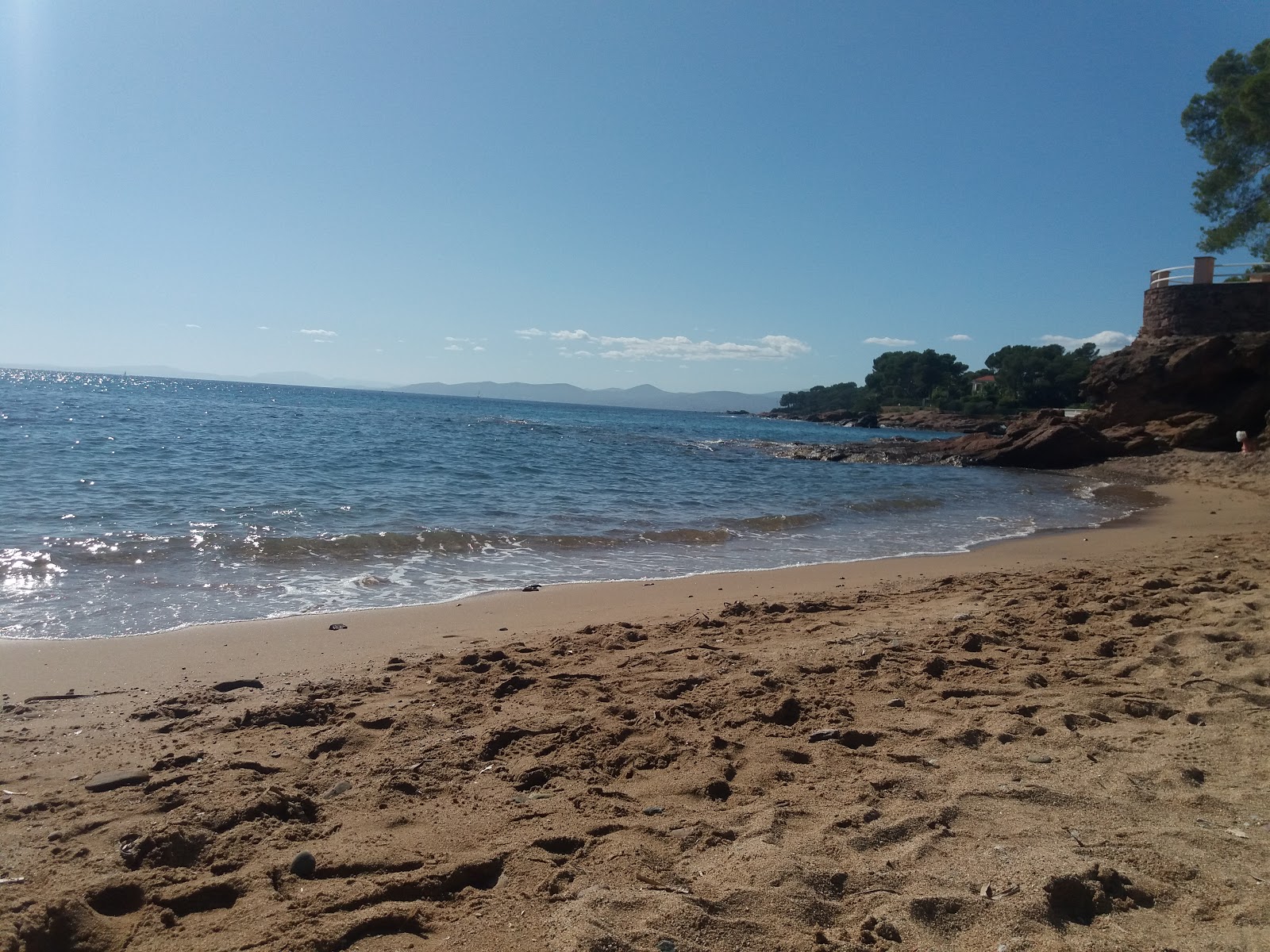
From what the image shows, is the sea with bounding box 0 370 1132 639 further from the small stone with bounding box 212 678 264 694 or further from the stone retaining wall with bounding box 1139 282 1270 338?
the stone retaining wall with bounding box 1139 282 1270 338

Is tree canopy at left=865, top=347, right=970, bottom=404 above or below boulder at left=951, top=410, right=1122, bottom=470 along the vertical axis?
above

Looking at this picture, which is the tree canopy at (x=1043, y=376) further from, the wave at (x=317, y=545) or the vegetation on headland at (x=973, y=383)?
the wave at (x=317, y=545)

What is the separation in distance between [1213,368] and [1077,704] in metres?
24.3

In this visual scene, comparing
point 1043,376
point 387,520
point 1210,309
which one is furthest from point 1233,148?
point 1043,376

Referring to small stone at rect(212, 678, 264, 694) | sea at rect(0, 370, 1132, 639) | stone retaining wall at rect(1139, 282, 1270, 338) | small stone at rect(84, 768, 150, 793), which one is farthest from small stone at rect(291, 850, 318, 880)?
stone retaining wall at rect(1139, 282, 1270, 338)

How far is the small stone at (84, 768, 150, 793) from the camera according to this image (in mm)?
3121

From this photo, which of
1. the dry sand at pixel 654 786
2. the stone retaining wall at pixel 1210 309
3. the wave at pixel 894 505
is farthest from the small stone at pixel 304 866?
the stone retaining wall at pixel 1210 309

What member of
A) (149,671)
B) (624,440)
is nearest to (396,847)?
(149,671)

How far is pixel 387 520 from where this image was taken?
1028cm

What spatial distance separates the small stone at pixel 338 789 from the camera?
309 cm

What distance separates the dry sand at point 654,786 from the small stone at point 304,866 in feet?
0.04

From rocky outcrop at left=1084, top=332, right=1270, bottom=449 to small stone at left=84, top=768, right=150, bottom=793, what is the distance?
87.2ft

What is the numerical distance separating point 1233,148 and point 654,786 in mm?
33123

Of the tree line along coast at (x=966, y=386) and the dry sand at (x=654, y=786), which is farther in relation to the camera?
the tree line along coast at (x=966, y=386)
